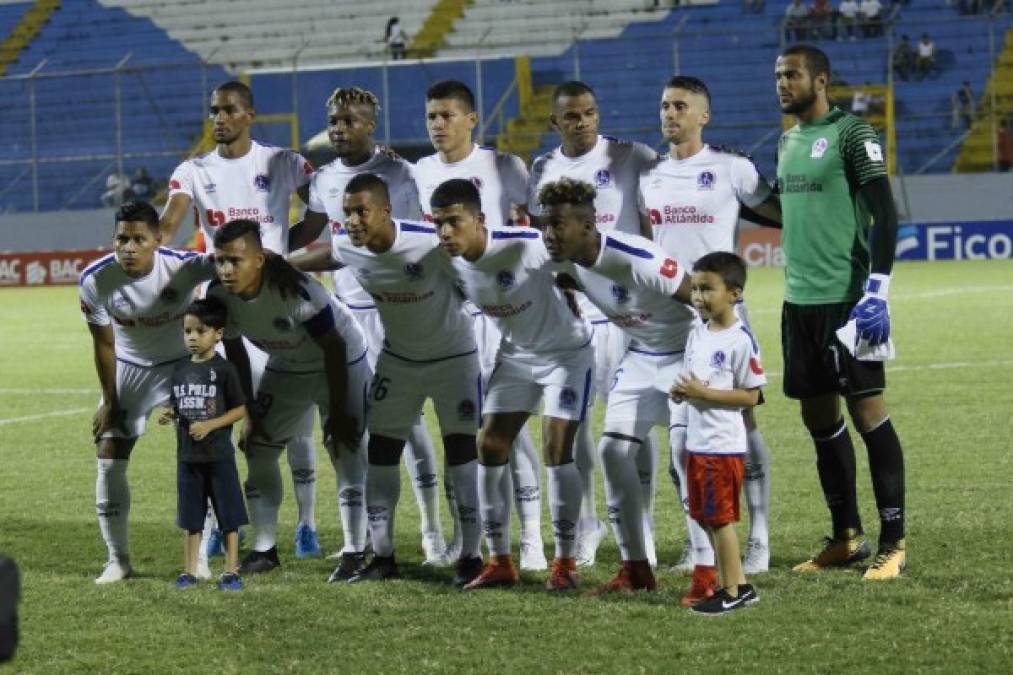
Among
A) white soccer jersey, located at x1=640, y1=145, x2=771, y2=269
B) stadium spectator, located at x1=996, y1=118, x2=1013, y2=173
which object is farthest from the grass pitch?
stadium spectator, located at x1=996, y1=118, x2=1013, y2=173

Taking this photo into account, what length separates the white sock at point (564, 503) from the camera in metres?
6.83

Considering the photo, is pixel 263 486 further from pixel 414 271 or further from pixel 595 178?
pixel 595 178

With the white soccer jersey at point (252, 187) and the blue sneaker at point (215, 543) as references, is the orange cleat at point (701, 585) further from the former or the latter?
the white soccer jersey at point (252, 187)

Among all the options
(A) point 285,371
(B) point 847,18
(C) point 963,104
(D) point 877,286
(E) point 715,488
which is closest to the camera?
(E) point 715,488

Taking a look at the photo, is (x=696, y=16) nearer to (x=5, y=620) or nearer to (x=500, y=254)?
(x=500, y=254)

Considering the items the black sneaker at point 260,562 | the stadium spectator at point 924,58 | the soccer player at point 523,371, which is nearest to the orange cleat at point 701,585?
the soccer player at point 523,371

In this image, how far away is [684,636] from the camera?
5727 mm

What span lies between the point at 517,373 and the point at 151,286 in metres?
1.76

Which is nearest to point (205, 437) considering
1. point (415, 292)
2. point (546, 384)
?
point (415, 292)

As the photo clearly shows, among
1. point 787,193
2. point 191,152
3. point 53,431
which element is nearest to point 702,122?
point 787,193

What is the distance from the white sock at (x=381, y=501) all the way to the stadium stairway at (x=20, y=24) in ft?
111

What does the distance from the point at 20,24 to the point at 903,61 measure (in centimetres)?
2118

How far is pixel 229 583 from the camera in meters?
6.89

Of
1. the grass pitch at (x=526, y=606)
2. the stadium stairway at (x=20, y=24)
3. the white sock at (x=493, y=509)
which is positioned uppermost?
the stadium stairway at (x=20, y=24)
